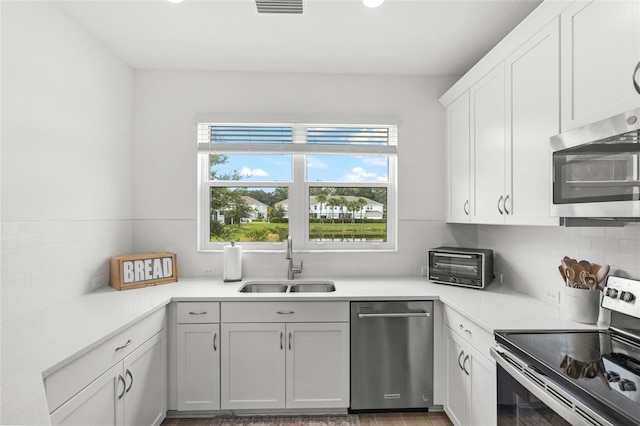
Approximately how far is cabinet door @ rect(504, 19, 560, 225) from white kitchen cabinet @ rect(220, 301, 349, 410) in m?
1.23

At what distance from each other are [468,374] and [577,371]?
34.1 inches

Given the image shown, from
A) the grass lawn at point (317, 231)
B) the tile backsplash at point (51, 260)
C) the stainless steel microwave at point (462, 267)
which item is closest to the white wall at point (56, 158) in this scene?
the tile backsplash at point (51, 260)

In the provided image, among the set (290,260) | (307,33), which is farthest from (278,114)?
(290,260)

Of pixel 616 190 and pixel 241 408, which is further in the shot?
pixel 241 408

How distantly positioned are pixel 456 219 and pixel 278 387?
1790 mm

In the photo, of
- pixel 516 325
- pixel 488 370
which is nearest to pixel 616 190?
pixel 516 325

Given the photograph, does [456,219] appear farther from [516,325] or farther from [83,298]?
[83,298]

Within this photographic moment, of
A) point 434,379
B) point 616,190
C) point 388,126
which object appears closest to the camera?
point 616,190

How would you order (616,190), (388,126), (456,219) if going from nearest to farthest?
(616,190) < (456,219) < (388,126)

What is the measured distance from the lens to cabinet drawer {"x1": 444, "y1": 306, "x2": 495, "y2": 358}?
1.79 m

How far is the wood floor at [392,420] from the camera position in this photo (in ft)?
7.63

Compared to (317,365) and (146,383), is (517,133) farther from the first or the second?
(146,383)

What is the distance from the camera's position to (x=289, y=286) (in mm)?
2842

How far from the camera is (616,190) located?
4.09ft
